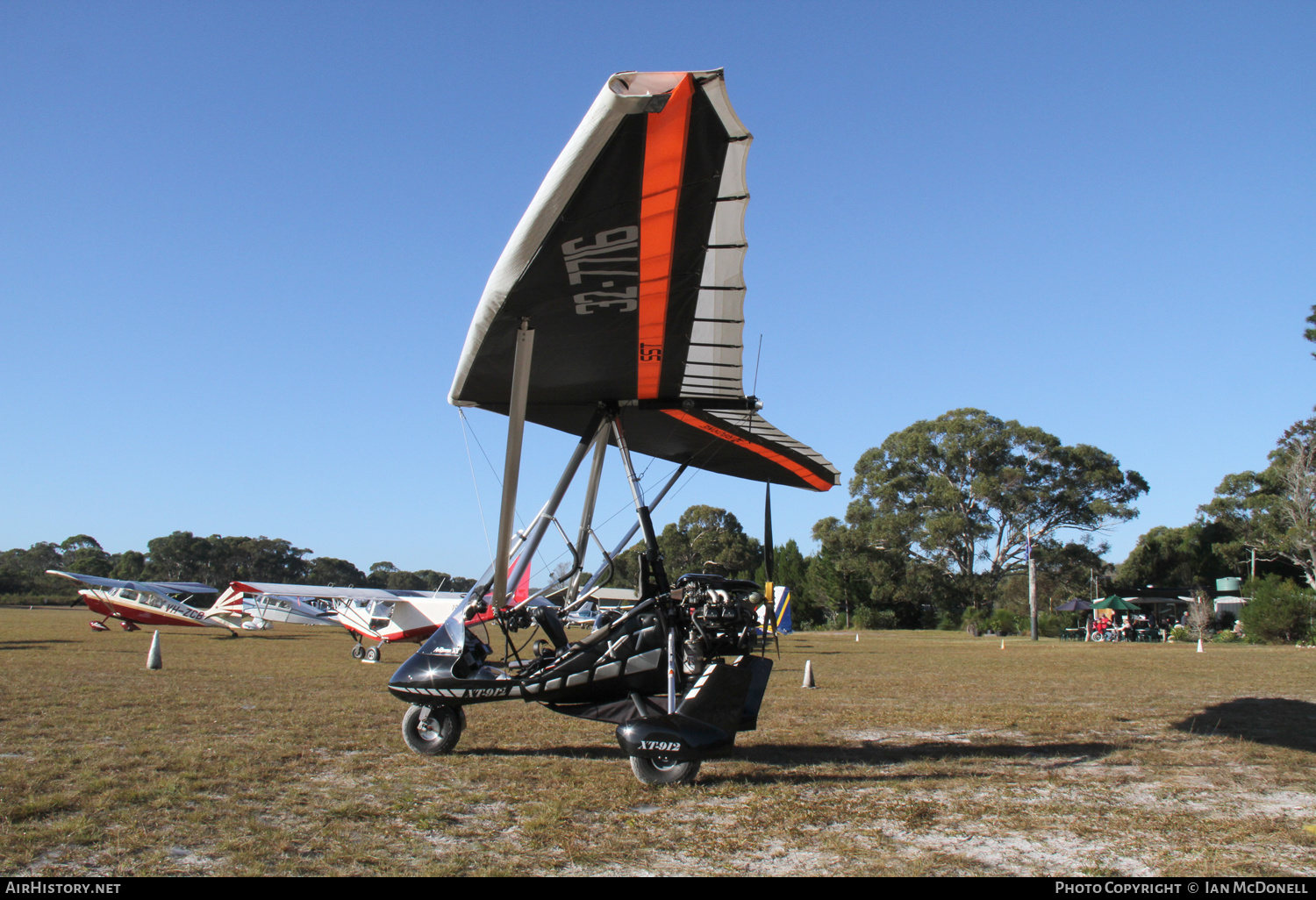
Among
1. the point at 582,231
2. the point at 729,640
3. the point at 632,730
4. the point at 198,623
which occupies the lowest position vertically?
the point at 198,623

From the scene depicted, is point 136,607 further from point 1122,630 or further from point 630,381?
point 1122,630

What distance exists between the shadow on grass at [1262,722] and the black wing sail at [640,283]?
186 inches

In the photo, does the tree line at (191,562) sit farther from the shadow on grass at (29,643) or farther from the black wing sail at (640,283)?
the black wing sail at (640,283)

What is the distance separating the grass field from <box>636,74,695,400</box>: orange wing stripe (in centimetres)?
325

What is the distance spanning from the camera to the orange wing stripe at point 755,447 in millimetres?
7637

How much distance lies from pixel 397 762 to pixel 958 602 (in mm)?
49776

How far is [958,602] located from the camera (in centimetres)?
5056

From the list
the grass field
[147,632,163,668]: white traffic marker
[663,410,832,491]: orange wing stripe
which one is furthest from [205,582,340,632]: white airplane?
[663,410,832,491]: orange wing stripe

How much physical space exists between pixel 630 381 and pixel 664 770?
3.12 m

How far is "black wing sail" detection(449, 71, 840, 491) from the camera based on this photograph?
170 inches

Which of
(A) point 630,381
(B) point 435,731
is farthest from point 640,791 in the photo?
(A) point 630,381
